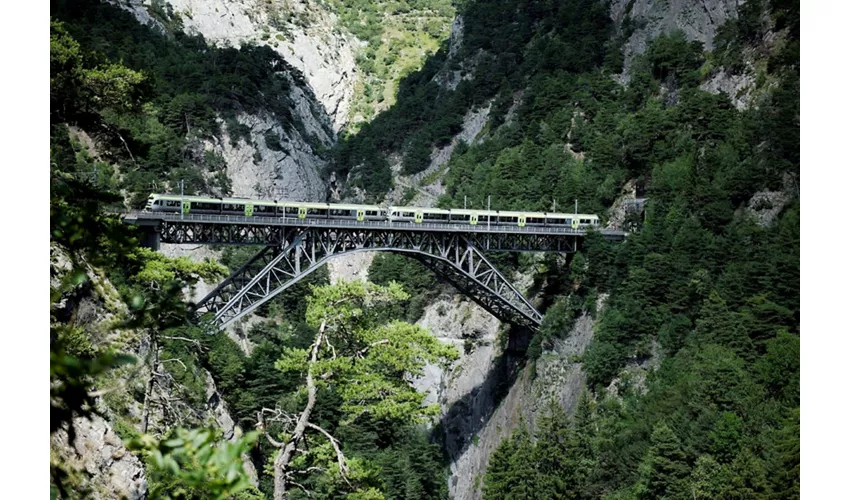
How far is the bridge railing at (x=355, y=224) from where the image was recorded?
3678 cm

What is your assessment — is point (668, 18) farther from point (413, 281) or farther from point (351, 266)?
point (351, 266)

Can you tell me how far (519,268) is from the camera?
57719mm

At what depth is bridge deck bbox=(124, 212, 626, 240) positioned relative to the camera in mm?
36406

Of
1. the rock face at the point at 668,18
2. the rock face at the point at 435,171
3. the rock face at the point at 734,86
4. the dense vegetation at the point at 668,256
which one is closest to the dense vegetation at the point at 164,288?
the dense vegetation at the point at 668,256

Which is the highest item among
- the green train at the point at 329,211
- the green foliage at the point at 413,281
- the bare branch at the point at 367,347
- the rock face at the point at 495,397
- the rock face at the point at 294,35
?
the rock face at the point at 294,35

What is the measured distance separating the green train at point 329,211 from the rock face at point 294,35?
64283mm

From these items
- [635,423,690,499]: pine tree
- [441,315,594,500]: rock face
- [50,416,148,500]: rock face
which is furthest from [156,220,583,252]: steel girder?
[50,416,148,500]: rock face

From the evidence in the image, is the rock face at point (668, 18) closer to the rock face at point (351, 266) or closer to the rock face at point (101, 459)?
the rock face at point (351, 266)

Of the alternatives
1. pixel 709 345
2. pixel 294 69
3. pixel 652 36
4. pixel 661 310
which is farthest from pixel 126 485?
pixel 294 69

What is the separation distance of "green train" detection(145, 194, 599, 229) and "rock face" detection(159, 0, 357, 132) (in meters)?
64.3

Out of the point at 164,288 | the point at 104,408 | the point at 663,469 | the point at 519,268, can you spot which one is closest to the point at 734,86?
the point at 519,268

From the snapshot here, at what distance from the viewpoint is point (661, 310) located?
4353cm
